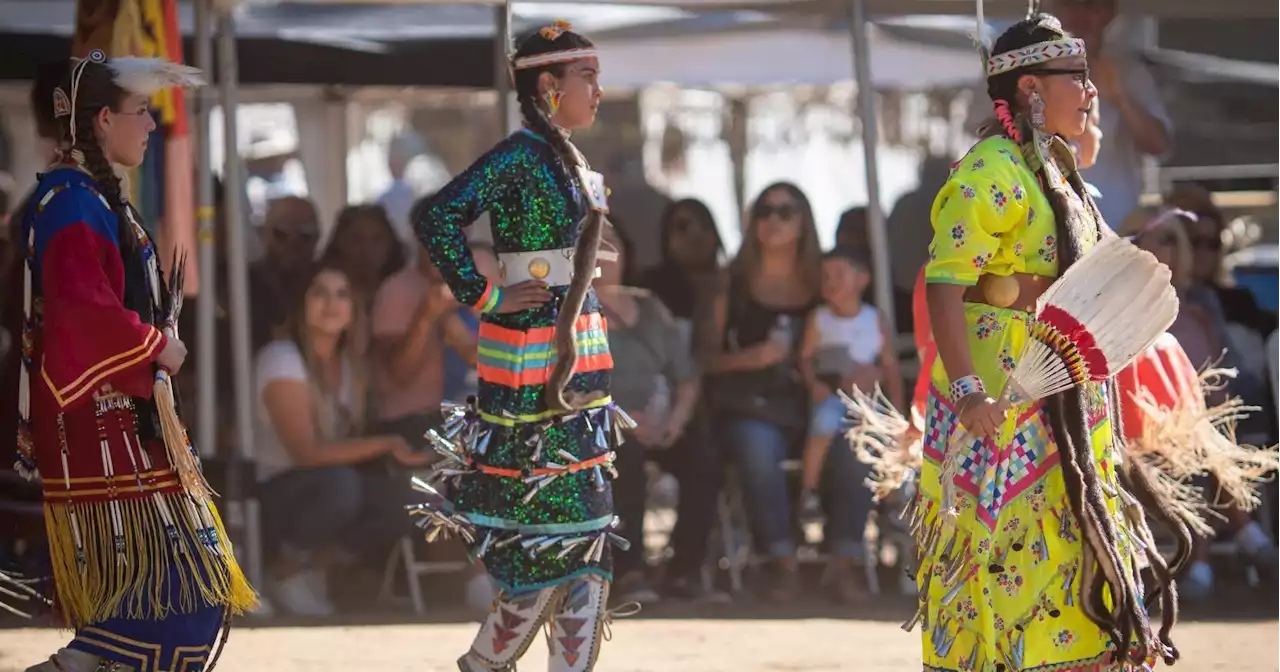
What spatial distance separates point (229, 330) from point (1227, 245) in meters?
4.74

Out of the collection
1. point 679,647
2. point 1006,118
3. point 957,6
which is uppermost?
point 957,6

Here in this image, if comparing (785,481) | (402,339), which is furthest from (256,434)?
(785,481)

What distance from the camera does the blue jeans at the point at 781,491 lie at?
26.0 ft

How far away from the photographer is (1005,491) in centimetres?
412

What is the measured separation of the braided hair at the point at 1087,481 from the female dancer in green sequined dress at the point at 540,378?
3.82ft

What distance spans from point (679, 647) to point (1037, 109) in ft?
10.2

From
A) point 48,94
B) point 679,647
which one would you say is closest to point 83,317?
point 48,94

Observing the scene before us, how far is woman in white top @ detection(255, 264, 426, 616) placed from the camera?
7699 millimetres

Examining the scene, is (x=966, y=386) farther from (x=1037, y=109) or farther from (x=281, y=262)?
(x=281, y=262)

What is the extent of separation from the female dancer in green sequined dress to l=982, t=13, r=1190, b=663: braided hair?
3.82 feet

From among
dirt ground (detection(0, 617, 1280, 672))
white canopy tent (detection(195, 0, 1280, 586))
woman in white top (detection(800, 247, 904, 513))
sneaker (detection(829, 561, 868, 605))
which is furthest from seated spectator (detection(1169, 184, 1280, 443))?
sneaker (detection(829, 561, 868, 605))

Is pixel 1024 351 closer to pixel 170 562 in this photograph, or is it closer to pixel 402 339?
pixel 170 562

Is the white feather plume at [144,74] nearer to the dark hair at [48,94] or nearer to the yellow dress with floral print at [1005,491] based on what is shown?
the dark hair at [48,94]

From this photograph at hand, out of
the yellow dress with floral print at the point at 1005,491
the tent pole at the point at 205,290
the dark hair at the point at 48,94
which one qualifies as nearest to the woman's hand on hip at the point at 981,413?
the yellow dress with floral print at the point at 1005,491
